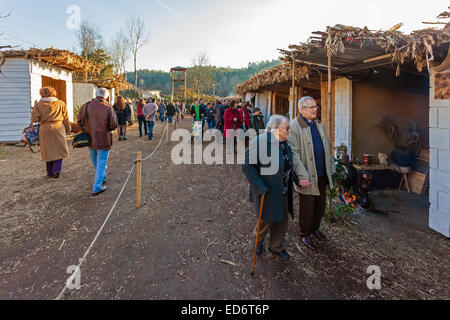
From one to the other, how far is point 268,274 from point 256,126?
558cm

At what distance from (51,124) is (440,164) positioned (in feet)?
21.9

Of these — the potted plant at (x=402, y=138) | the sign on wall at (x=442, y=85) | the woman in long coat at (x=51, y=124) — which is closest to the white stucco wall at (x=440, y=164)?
the sign on wall at (x=442, y=85)

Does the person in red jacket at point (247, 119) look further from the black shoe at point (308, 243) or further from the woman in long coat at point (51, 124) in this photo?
the black shoe at point (308, 243)

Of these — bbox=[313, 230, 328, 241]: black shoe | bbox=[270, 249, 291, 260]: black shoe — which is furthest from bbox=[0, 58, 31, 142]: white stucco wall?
bbox=[313, 230, 328, 241]: black shoe

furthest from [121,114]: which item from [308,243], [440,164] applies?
[440,164]

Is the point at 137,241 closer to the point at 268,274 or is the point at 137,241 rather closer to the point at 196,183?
the point at 268,274

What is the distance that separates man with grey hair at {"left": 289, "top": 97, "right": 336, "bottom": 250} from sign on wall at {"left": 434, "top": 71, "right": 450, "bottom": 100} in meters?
1.96

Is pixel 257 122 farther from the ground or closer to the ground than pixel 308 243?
farther from the ground

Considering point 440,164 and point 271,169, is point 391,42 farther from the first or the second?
point 271,169

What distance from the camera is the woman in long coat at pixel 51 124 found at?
4910 millimetres

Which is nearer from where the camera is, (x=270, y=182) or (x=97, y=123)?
(x=270, y=182)

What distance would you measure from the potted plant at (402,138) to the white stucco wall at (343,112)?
0.89m

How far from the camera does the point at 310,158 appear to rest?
2.95 metres
